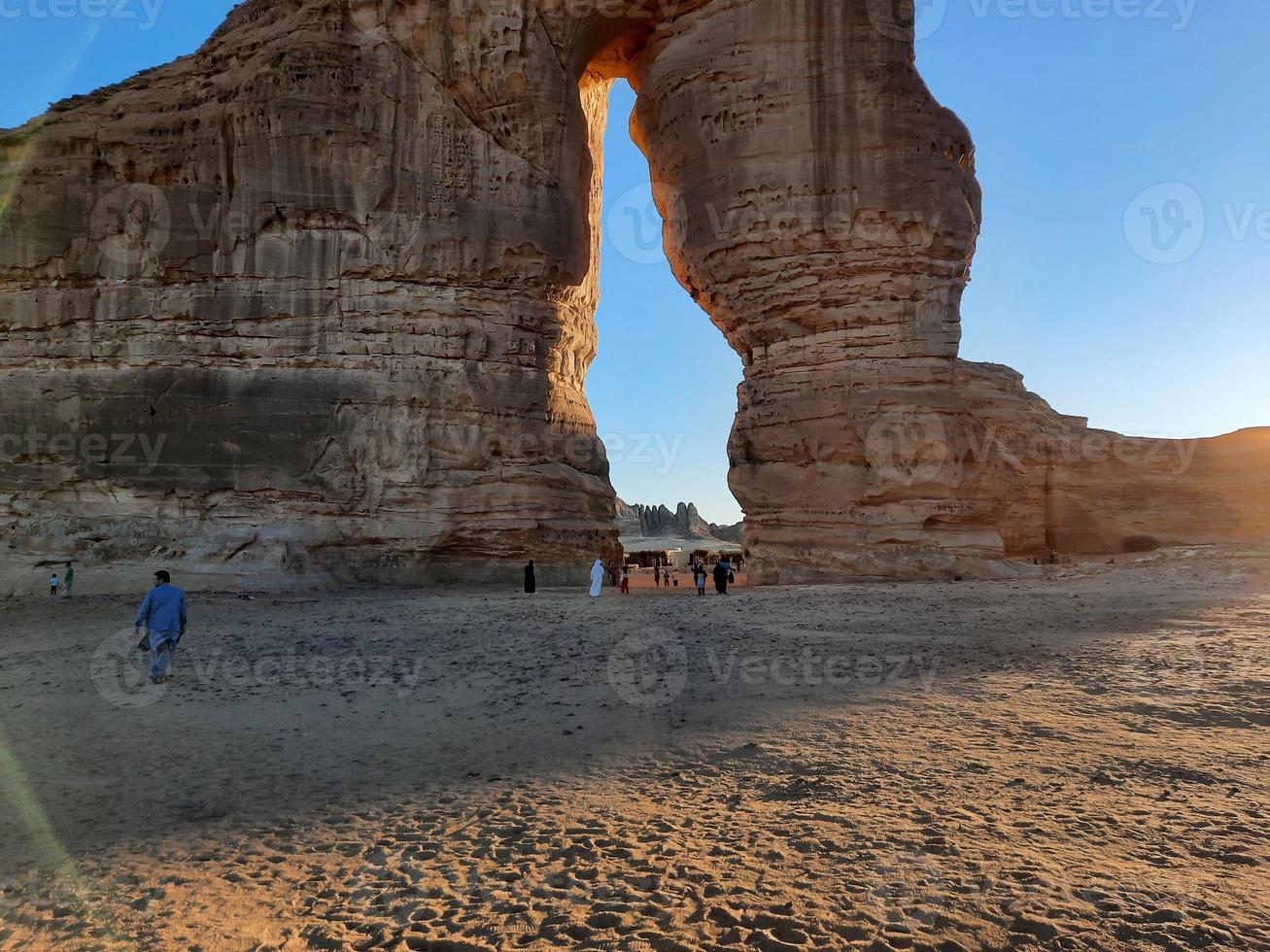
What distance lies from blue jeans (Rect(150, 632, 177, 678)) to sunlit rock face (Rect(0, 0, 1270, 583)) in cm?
999

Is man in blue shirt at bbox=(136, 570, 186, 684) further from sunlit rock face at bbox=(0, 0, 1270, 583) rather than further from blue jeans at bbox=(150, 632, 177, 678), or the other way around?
sunlit rock face at bbox=(0, 0, 1270, 583)

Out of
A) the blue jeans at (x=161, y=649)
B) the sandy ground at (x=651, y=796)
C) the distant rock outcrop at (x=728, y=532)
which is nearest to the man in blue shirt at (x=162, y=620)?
the blue jeans at (x=161, y=649)

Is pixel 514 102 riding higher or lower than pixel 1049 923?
higher

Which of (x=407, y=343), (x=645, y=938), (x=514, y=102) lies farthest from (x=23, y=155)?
(x=645, y=938)

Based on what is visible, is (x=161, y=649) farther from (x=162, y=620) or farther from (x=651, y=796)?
(x=651, y=796)

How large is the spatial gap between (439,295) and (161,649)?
532 inches

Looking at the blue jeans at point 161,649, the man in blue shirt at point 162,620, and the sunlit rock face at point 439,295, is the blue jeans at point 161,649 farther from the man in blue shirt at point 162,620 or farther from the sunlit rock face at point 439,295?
the sunlit rock face at point 439,295

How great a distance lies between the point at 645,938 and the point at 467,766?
2.38m

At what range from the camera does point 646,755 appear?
5074mm

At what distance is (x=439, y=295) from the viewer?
19578 millimetres

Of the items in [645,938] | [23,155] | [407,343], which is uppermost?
[23,155]

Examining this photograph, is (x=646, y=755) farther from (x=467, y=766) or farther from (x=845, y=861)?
(x=845, y=861)

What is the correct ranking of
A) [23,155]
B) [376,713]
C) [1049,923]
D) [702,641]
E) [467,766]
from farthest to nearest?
[23,155] < [702,641] < [376,713] < [467,766] < [1049,923]

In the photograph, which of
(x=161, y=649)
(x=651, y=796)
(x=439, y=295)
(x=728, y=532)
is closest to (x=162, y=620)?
(x=161, y=649)
